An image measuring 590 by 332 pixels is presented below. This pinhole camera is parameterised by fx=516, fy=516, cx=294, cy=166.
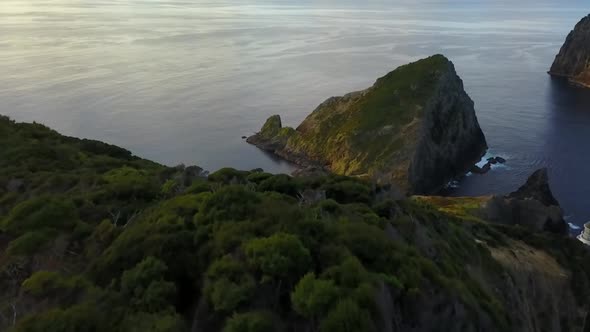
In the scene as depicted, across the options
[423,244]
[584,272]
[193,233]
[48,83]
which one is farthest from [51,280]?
[48,83]

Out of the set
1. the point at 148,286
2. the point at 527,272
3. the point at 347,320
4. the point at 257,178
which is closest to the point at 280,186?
the point at 257,178

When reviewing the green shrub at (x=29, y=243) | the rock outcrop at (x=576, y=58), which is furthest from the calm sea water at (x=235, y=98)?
the green shrub at (x=29, y=243)

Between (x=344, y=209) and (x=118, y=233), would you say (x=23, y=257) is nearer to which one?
(x=118, y=233)

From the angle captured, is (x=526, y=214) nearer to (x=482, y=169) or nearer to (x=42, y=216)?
(x=482, y=169)

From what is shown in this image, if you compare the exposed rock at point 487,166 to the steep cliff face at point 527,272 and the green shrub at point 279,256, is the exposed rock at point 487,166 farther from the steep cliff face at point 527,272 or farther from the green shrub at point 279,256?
the green shrub at point 279,256

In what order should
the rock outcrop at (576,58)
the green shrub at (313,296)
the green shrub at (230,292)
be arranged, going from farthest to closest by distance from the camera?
the rock outcrop at (576,58) → the green shrub at (230,292) → the green shrub at (313,296)

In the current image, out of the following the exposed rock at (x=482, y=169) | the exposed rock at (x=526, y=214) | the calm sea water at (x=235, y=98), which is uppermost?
the calm sea water at (x=235, y=98)
